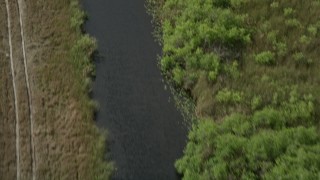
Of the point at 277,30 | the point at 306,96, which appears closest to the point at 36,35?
the point at 277,30

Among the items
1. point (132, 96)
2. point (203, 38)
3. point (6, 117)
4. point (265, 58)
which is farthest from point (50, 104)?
point (265, 58)

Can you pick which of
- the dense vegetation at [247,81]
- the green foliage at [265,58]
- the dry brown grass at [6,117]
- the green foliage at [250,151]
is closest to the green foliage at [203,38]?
the dense vegetation at [247,81]

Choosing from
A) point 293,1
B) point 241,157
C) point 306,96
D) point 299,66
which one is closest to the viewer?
point 241,157

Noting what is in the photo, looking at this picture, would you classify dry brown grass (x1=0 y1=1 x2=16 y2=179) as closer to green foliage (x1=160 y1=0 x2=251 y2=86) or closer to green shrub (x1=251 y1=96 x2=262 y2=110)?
green foliage (x1=160 y1=0 x2=251 y2=86)

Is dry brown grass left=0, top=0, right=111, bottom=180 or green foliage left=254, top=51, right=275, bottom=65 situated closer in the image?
dry brown grass left=0, top=0, right=111, bottom=180

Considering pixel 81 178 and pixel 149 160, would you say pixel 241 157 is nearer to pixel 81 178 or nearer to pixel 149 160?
pixel 149 160

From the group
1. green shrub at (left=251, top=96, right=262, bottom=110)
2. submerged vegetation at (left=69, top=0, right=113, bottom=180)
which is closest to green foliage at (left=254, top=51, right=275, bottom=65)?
green shrub at (left=251, top=96, right=262, bottom=110)
